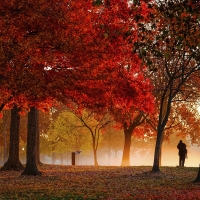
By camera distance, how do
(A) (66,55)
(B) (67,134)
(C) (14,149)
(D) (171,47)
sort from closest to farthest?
(A) (66,55), (D) (171,47), (C) (14,149), (B) (67,134)

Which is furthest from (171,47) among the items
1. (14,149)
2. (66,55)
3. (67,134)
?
(67,134)

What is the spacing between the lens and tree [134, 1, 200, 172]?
31.5ft

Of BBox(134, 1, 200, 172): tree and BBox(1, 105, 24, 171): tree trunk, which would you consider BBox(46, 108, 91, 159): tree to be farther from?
BBox(1, 105, 24, 171): tree trunk

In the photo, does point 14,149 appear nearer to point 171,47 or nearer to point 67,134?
point 171,47

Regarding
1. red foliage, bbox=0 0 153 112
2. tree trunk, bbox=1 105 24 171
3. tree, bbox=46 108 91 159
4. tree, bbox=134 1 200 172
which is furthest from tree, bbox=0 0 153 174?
tree, bbox=46 108 91 159

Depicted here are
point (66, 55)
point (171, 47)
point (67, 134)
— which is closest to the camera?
point (66, 55)

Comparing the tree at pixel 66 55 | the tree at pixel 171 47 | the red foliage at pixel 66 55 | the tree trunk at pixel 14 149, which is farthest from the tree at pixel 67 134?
the tree at pixel 66 55

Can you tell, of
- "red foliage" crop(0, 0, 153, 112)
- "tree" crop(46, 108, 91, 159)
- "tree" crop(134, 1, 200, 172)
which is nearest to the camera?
"tree" crop(134, 1, 200, 172)

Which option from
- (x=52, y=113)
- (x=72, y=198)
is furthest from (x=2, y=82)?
(x=52, y=113)

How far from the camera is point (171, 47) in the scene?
17.2 metres

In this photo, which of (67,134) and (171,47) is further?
(67,134)

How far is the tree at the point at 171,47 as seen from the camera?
961 centimetres

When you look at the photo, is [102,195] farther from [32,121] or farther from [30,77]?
[32,121]

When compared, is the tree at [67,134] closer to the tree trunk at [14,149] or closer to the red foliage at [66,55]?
the tree trunk at [14,149]
